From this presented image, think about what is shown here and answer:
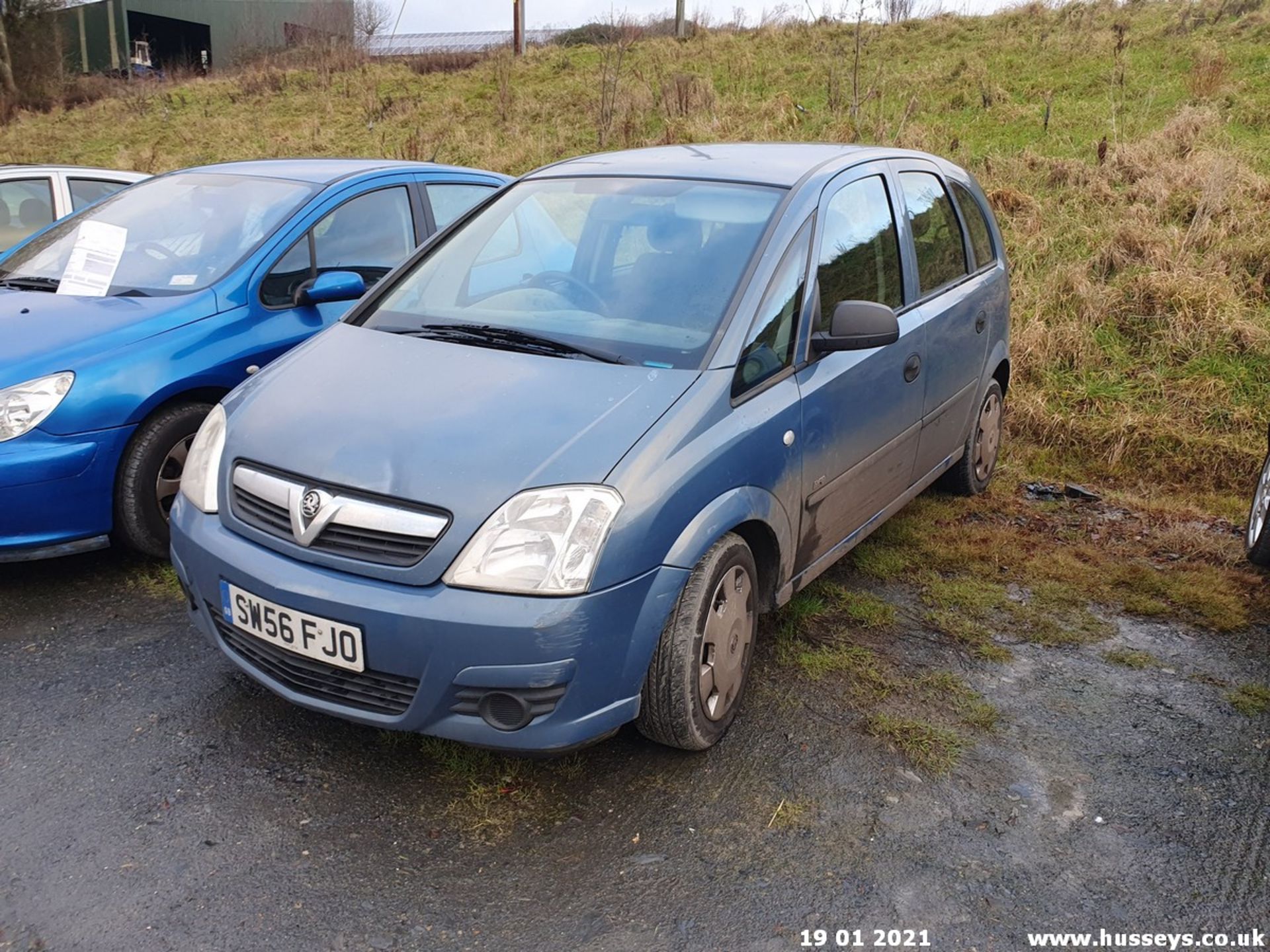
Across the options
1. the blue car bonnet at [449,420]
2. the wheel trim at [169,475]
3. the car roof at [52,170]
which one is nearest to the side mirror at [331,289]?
the wheel trim at [169,475]

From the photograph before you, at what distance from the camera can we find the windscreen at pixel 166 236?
445cm

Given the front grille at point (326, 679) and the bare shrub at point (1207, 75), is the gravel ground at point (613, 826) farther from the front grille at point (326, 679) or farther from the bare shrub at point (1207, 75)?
the bare shrub at point (1207, 75)

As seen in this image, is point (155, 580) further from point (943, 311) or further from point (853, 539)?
point (943, 311)

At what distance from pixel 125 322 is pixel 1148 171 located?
8.90 m

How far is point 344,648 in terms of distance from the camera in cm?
256

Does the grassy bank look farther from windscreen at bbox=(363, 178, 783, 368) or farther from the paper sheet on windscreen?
the paper sheet on windscreen

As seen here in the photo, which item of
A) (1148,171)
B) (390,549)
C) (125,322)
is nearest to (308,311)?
(125,322)

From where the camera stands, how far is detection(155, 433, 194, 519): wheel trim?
4.02m

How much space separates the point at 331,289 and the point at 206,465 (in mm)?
1507

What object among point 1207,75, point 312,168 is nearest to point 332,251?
point 312,168

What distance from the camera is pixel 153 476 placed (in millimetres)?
3982

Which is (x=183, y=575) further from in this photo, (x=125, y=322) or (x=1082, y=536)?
(x=1082, y=536)

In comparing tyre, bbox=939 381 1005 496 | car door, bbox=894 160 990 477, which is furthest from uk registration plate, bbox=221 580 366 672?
tyre, bbox=939 381 1005 496

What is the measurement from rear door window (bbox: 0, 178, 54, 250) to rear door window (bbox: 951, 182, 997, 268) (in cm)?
561
